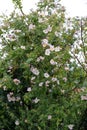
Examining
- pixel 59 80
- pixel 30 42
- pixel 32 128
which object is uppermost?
pixel 30 42

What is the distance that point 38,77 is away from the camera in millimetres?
4945

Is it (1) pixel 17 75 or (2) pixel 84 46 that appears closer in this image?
(1) pixel 17 75

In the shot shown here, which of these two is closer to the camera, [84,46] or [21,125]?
[21,125]

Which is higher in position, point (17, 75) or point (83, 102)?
point (17, 75)

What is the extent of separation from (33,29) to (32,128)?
1.09 meters

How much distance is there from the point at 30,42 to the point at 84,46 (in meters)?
0.88

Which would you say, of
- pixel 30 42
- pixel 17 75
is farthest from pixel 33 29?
pixel 17 75

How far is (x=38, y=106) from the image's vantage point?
5.06 m

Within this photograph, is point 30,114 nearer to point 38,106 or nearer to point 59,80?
point 38,106

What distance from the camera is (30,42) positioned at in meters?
5.11

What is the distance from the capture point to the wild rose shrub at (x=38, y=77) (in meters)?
4.96

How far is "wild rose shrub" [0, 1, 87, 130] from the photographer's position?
496cm

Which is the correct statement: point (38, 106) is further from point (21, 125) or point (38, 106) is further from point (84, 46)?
point (84, 46)

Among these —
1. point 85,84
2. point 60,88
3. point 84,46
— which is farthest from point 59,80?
point 84,46
